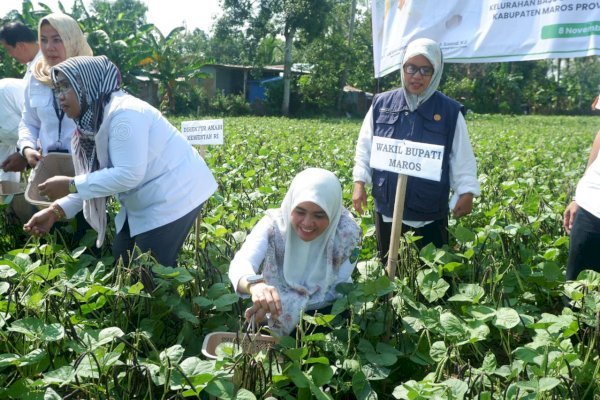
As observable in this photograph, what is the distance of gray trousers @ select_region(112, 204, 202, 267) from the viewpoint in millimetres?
2502

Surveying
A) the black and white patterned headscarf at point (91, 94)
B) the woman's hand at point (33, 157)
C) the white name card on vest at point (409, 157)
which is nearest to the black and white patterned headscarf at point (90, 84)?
the black and white patterned headscarf at point (91, 94)

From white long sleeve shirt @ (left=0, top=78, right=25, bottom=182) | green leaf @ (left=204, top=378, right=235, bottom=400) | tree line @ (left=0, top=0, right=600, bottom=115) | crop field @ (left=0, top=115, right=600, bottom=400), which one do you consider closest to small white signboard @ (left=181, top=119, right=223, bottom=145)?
crop field @ (left=0, top=115, right=600, bottom=400)

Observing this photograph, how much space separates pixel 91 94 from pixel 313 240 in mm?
993

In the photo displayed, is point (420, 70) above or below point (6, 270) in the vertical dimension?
above

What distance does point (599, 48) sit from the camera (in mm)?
2650

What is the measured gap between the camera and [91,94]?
90.6 inches

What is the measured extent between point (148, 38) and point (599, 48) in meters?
21.1

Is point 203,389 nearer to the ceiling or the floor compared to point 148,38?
nearer to the floor

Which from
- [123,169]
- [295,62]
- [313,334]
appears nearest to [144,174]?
[123,169]

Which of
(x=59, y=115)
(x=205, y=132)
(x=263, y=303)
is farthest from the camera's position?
(x=205, y=132)

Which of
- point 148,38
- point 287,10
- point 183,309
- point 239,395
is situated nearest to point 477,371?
point 239,395

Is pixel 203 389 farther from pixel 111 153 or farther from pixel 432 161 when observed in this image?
pixel 432 161

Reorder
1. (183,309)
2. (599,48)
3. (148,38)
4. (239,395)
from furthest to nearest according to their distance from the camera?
(148,38) < (599,48) < (183,309) < (239,395)

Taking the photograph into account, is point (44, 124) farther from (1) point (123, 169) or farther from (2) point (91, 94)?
(1) point (123, 169)
